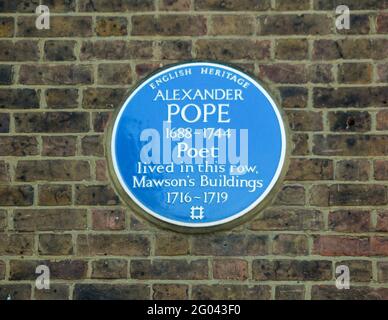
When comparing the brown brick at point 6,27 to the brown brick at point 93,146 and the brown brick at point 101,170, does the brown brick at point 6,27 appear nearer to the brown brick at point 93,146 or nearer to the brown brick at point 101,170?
the brown brick at point 93,146

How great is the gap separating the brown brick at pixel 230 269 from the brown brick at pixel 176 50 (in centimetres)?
81

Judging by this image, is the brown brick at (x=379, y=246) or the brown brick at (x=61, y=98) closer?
the brown brick at (x=379, y=246)

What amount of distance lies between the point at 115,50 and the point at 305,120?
0.79 meters

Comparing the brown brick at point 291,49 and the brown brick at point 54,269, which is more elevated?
the brown brick at point 291,49

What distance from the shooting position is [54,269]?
10.6 ft

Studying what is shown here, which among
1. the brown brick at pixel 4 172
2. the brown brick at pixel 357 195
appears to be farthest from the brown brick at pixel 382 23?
the brown brick at pixel 4 172

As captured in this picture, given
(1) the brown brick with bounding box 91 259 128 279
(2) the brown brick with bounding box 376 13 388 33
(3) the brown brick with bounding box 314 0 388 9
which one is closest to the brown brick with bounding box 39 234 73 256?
(1) the brown brick with bounding box 91 259 128 279

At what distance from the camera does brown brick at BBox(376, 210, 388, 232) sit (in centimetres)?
320

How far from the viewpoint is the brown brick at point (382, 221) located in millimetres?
3203

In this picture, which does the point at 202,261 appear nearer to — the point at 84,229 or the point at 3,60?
the point at 84,229

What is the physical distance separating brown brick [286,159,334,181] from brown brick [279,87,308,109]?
215 millimetres
